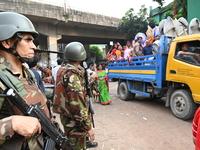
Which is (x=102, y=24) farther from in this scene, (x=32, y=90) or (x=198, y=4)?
(x=32, y=90)

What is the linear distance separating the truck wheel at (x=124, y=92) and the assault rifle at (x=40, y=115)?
4.75 metres

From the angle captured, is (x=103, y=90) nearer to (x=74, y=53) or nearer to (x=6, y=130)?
(x=74, y=53)

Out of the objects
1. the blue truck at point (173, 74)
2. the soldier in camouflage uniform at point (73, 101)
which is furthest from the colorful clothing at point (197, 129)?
the blue truck at point (173, 74)

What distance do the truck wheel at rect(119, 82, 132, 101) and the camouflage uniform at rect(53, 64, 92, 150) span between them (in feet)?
13.7

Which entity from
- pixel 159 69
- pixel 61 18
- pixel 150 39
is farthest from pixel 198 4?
pixel 61 18

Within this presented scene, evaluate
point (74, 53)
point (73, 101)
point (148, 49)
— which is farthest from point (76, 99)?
point (148, 49)

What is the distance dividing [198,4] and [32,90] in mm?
9224

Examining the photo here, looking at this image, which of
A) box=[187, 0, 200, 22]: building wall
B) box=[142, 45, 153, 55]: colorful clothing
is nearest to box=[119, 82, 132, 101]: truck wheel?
box=[142, 45, 153, 55]: colorful clothing

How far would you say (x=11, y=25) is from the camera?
1090 mm

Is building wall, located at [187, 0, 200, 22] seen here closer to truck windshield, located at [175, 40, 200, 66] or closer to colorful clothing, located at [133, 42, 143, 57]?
colorful clothing, located at [133, 42, 143, 57]

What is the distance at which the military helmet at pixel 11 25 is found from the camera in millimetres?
1050

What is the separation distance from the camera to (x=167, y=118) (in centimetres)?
396

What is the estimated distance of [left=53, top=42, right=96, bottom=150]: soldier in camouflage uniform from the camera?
1.66 m

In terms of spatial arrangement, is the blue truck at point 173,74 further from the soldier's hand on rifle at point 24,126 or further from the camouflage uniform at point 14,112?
the soldier's hand on rifle at point 24,126
